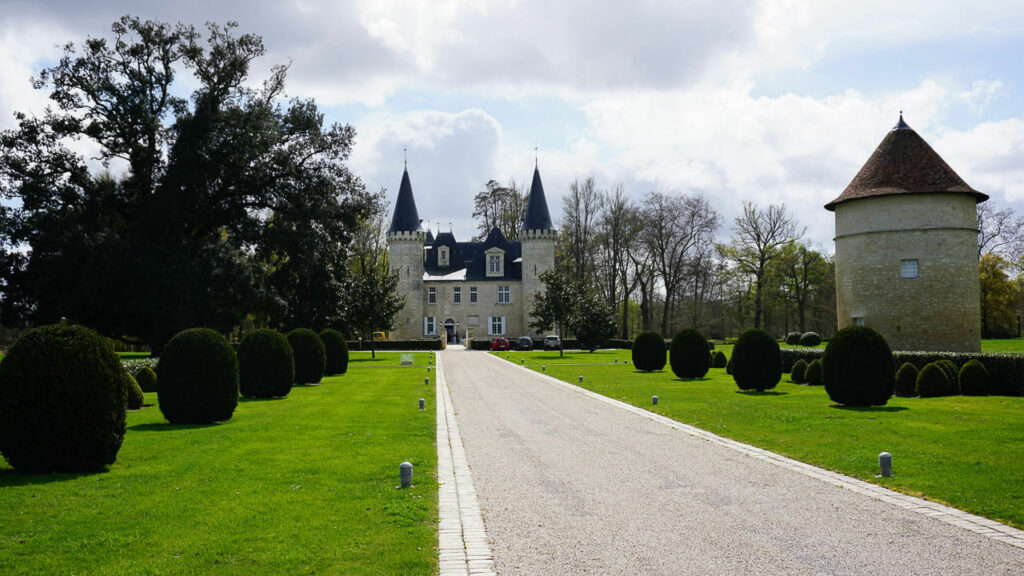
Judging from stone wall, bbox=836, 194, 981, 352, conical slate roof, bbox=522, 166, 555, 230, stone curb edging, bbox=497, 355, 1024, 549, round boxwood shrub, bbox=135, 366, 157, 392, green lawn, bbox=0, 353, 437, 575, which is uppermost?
conical slate roof, bbox=522, 166, 555, 230

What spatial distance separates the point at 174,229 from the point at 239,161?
472 cm

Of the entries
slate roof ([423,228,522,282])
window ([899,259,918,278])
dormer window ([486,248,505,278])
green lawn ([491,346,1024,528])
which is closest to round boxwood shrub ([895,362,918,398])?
green lawn ([491,346,1024,528])

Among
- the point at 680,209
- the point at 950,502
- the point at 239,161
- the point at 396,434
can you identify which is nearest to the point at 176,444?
the point at 396,434

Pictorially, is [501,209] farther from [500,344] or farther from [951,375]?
[951,375]

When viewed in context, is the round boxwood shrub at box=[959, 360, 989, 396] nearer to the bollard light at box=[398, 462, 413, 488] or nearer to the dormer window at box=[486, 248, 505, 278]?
the bollard light at box=[398, 462, 413, 488]

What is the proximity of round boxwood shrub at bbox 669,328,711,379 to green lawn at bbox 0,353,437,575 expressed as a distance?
16.6 m

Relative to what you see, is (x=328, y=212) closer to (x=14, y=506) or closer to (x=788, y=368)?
(x=788, y=368)

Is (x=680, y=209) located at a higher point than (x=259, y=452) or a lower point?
higher

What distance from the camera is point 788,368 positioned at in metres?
29.5

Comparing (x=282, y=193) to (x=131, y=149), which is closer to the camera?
(x=131, y=149)

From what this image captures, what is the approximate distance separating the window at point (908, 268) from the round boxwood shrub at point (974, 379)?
465 inches

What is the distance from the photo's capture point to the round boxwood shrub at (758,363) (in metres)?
21.7

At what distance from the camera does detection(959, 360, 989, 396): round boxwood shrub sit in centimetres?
1992

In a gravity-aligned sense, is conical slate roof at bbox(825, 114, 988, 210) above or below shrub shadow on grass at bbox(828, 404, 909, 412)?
above
